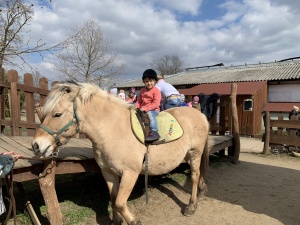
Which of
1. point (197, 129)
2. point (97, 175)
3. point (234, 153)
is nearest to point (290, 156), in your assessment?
point (234, 153)

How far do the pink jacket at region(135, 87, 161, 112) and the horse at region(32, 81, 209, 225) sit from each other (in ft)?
1.15

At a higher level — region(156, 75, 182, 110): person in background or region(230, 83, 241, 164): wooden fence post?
region(156, 75, 182, 110): person in background

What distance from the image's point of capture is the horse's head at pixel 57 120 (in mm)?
2574

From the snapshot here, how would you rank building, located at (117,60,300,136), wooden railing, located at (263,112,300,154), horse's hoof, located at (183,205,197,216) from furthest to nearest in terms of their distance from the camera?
building, located at (117,60,300,136), wooden railing, located at (263,112,300,154), horse's hoof, located at (183,205,197,216)

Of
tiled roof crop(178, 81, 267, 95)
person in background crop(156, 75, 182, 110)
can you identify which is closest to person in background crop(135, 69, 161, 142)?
person in background crop(156, 75, 182, 110)

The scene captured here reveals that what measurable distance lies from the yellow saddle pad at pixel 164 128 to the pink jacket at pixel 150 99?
0.55 feet

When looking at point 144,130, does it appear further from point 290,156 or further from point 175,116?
point 290,156

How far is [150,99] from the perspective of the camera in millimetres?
3727

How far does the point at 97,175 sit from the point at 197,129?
2.62 metres

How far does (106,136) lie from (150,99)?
108cm

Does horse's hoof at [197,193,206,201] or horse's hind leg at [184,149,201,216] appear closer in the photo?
horse's hind leg at [184,149,201,216]

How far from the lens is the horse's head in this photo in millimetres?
2574

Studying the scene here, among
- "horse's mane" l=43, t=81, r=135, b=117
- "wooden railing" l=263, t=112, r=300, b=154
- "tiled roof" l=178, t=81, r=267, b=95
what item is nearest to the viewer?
"horse's mane" l=43, t=81, r=135, b=117

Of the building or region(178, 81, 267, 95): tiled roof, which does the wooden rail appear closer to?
the building
